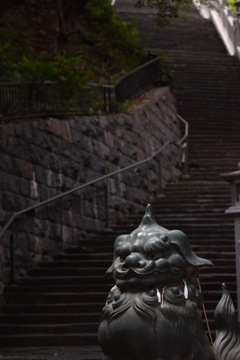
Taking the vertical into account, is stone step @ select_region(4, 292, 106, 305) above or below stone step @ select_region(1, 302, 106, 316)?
above

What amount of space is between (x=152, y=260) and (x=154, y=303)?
0.23 metres

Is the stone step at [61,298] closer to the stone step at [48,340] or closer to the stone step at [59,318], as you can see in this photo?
the stone step at [59,318]

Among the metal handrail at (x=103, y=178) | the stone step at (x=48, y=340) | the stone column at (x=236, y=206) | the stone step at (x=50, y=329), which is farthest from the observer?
the metal handrail at (x=103, y=178)

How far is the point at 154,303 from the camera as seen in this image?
494cm

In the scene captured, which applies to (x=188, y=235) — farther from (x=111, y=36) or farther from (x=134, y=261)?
(x=111, y=36)

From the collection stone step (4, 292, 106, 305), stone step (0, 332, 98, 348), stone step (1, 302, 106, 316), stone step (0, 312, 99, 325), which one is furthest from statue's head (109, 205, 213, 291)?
stone step (4, 292, 106, 305)

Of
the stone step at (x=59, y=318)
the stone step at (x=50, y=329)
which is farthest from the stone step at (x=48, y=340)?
the stone step at (x=59, y=318)

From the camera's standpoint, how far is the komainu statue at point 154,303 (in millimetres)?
4898

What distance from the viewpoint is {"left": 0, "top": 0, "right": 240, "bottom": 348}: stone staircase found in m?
11.9

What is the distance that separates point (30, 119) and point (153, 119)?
6.74 metres

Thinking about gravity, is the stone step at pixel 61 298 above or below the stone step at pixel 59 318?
above

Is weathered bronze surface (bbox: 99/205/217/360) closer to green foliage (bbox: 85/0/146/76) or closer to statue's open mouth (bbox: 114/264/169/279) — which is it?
statue's open mouth (bbox: 114/264/169/279)

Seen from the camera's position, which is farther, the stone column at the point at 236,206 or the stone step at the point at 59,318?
the stone step at the point at 59,318

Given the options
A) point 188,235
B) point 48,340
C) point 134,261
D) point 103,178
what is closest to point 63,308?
point 48,340
